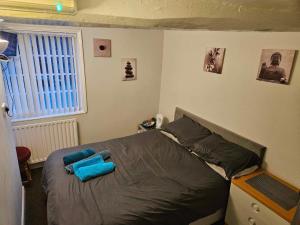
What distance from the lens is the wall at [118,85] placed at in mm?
3061

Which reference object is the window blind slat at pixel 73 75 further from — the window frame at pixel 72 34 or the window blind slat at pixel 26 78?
the window blind slat at pixel 26 78

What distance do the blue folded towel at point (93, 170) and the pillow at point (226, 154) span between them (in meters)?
1.05

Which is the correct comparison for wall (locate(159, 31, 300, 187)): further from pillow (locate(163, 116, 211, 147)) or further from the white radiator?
the white radiator

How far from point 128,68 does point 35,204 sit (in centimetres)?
228

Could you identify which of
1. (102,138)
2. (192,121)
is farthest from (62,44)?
(192,121)

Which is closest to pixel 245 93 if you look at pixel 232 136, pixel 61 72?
pixel 232 136

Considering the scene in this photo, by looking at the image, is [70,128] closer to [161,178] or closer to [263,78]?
[161,178]

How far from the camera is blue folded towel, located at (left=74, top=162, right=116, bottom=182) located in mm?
1985

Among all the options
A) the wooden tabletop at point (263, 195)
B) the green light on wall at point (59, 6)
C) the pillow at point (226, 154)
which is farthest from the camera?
the pillow at point (226, 154)

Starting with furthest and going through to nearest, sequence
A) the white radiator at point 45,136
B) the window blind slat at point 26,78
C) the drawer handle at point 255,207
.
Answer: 1. the white radiator at point 45,136
2. the window blind slat at point 26,78
3. the drawer handle at point 255,207

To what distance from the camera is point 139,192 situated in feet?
6.14

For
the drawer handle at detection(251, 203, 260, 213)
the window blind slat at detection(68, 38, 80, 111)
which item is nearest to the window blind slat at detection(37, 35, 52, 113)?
the window blind slat at detection(68, 38, 80, 111)

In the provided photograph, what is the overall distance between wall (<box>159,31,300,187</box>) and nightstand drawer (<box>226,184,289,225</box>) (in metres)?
0.50

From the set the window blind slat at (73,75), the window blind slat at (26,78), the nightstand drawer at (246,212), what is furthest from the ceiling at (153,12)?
the window blind slat at (73,75)
